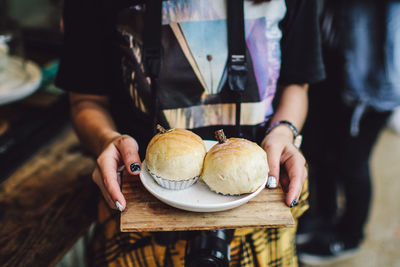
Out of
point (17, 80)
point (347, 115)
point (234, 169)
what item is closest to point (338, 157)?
point (347, 115)

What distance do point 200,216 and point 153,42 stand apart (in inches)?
16.3

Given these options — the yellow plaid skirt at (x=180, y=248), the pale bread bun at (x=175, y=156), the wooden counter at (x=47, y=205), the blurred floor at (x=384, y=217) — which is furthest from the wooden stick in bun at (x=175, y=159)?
the blurred floor at (x=384, y=217)

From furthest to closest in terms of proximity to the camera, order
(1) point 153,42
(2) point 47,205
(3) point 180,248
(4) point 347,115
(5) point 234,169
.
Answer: (4) point 347,115
(2) point 47,205
(3) point 180,248
(1) point 153,42
(5) point 234,169

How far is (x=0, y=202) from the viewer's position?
3.66 feet

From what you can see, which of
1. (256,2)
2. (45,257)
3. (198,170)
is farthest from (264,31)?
(45,257)

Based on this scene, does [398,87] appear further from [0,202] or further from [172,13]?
[0,202]

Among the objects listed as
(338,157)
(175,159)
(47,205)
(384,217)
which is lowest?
(384,217)

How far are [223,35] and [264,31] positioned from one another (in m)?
0.11

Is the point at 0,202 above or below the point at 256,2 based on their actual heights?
below

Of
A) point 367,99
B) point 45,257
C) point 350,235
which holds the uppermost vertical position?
point 367,99

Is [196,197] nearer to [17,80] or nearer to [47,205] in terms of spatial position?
[47,205]

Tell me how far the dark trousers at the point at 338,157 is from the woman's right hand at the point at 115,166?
128 cm

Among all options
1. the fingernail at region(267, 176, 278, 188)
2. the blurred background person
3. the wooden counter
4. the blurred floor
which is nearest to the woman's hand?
the fingernail at region(267, 176, 278, 188)

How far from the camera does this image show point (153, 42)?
0.79 m
